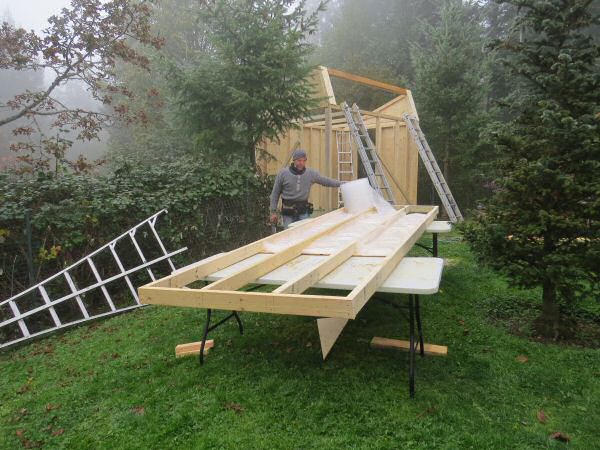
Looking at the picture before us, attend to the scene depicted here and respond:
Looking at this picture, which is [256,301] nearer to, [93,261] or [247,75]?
[93,261]

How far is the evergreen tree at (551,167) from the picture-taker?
342 centimetres

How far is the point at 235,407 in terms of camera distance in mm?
2768

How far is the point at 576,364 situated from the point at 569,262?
768mm

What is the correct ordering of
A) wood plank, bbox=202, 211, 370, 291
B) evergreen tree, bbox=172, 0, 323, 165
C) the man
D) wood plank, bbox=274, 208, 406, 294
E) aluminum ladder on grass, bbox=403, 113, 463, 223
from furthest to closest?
aluminum ladder on grass, bbox=403, 113, 463, 223 → evergreen tree, bbox=172, 0, 323, 165 → the man → wood plank, bbox=202, 211, 370, 291 → wood plank, bbox=274, 208, 406, 294

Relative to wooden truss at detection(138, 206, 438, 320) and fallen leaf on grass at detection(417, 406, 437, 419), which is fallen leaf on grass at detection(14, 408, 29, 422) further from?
fallen leaf on grass at detection(417, 406, 437, 419)

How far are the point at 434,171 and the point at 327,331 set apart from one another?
8.58 metres

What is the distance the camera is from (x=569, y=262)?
3471 mm

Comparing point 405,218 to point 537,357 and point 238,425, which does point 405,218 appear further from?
point 238,425

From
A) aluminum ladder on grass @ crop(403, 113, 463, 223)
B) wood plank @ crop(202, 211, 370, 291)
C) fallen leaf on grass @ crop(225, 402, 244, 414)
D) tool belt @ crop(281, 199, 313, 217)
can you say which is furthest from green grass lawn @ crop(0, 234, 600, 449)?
aluminum ladder on grass @ crop(403, 113, 463, 223)

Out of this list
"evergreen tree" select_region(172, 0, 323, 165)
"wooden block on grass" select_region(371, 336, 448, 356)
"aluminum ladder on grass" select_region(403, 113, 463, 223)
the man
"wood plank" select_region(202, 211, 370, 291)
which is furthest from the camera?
"aluminum ladder on grass" select_region(403, 113, 463, 223)

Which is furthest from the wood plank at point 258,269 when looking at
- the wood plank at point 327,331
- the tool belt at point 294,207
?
the tool belt at point 294,207

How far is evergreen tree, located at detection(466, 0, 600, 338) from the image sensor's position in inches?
135

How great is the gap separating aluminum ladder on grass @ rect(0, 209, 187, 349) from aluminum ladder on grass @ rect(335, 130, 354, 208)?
642 cm

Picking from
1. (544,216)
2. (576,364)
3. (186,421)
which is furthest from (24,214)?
(576,364)
